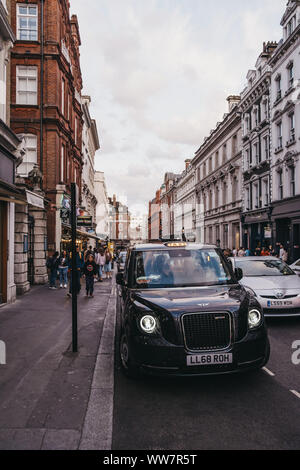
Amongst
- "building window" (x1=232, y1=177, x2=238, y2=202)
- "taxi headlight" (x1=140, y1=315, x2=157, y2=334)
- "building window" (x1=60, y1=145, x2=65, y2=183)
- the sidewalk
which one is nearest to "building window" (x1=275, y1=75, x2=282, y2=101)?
"building window" (x1=232, y1=177, x2=238, y2=202)

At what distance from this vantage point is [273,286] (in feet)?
28.9

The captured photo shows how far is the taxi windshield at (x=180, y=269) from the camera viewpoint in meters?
5.74

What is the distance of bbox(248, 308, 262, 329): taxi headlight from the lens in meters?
4.82

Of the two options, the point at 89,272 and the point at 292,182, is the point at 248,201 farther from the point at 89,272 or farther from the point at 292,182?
the point at 89,272

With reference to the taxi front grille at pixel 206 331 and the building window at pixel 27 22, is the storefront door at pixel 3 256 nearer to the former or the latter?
the taxi front grille at pixel 206 331

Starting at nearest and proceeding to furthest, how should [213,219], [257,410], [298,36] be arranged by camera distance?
[257,410] < [298,36] < [213,219]

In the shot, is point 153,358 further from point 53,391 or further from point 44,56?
point 44,56

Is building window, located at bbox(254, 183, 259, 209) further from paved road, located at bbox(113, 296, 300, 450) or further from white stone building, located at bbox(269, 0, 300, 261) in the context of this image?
paved road, located at bbox(113, 296, 300, 450)

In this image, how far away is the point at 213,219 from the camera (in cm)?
4844

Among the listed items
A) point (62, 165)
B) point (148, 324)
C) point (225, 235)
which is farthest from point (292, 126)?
point (148, 324)

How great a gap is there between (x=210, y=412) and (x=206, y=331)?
89 cm

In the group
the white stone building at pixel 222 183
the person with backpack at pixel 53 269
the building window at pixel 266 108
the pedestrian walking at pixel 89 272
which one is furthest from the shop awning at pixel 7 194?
the white stone building at pixel 222 183
